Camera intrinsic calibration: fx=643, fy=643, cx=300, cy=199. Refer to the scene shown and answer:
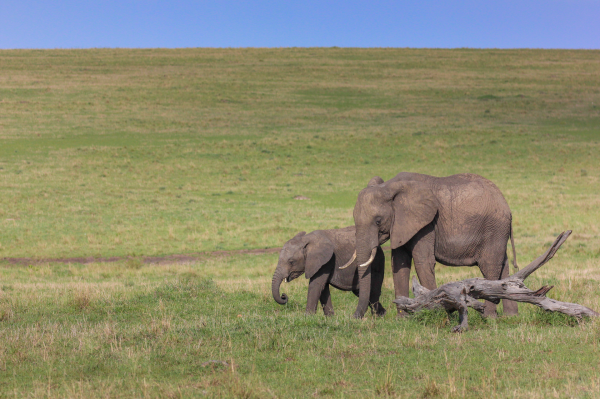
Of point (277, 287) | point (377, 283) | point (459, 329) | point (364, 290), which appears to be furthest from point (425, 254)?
point (277, 287)

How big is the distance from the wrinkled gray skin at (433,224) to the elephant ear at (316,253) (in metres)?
0.97

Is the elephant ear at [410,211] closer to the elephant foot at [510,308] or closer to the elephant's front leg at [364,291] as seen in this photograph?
the elephant's front leg at [364,291]

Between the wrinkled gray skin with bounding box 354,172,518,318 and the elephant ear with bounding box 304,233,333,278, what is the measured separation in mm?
967

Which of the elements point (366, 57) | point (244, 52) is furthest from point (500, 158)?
point (244, 52)

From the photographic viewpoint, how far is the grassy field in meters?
8.07

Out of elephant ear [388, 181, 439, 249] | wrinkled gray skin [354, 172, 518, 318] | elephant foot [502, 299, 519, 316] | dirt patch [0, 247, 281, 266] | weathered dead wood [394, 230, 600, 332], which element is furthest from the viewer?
dirt patch [0, 247, 281, 266]

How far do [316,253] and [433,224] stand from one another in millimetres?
2374

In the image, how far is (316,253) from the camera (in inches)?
496

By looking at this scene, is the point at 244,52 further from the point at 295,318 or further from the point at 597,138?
the point at 295,318

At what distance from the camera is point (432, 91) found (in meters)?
75.1

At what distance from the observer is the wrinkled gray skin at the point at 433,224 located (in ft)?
37.4

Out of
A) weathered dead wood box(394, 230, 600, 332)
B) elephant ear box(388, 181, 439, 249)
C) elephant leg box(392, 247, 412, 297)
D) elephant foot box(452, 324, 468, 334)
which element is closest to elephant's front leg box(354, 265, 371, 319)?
elephant leg box(392, 247, 412, 297)

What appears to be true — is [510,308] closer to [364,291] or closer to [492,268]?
[492,268]

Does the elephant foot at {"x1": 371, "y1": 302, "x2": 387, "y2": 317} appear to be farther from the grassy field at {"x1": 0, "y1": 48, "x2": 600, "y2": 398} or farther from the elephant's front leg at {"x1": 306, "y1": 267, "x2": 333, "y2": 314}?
the elephant's front leg at {"x1": 306, "y1": 267, "x2": 333, "y2": 314}
